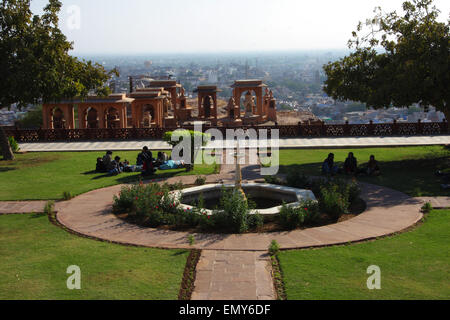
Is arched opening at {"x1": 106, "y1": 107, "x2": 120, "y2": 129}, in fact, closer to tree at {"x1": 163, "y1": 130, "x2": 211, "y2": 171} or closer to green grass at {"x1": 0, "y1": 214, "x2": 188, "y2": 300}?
tree at {"x1": 163, "y1": 130, "x2": 211, "y2": 171}

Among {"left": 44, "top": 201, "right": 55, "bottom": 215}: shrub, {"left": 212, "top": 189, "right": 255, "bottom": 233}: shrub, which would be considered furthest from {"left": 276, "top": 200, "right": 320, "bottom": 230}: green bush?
{"left": 44, "top": 201, "right": 55, "bottom": 215}: shrub

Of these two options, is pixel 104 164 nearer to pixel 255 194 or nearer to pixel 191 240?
pixel 255 194

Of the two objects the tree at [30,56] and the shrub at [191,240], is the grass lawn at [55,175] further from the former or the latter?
the shrub at [191,240]

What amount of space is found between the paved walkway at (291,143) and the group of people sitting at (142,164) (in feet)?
15.9

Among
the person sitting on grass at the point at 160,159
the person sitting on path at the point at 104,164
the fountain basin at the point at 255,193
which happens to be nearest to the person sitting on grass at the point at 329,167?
the fountain basin at the point at 255,193

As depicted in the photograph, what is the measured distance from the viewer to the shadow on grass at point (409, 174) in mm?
13734

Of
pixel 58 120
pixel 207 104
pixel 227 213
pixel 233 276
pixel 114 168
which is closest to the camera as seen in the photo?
pixel 233 276

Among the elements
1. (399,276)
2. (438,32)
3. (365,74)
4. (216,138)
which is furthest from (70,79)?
(399,276)

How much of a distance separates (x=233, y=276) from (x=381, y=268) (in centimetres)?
253

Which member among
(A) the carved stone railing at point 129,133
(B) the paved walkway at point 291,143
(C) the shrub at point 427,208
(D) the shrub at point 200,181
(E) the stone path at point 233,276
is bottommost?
(E) the stone path at point 233,276

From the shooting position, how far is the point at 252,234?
405 inches

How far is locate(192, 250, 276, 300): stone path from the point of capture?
7340 millimetres

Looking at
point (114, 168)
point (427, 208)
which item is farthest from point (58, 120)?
point (427, 208)

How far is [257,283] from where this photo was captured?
7.73 m
